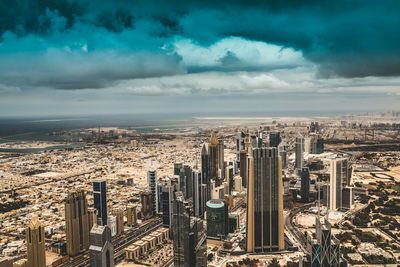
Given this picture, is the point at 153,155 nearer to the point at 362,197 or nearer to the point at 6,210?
the point at 6,210

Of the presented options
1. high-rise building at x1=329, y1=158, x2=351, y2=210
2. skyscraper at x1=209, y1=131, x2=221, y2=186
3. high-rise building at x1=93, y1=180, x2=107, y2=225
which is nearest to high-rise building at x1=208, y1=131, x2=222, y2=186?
skyscraper at x1=209, y1=131, x2=221, y2=186

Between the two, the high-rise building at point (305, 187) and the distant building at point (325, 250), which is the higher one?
the distant building at point (325, 250)

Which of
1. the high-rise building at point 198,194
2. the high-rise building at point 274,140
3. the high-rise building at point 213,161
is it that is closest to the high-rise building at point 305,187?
the high-rise building at point 213,161

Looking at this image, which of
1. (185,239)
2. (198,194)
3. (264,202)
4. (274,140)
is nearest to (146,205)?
(198,194)

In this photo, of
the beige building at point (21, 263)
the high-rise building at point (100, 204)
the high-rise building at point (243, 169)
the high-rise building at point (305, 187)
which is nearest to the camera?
the beige building at point (21, 263)

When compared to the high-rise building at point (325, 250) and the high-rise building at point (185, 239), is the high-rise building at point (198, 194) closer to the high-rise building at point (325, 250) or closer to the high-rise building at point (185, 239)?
the high-rise building at point (185, 239)

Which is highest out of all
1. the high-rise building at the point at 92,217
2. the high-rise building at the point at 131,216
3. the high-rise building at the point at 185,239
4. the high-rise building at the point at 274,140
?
the high-rise building at the point at 274,140
